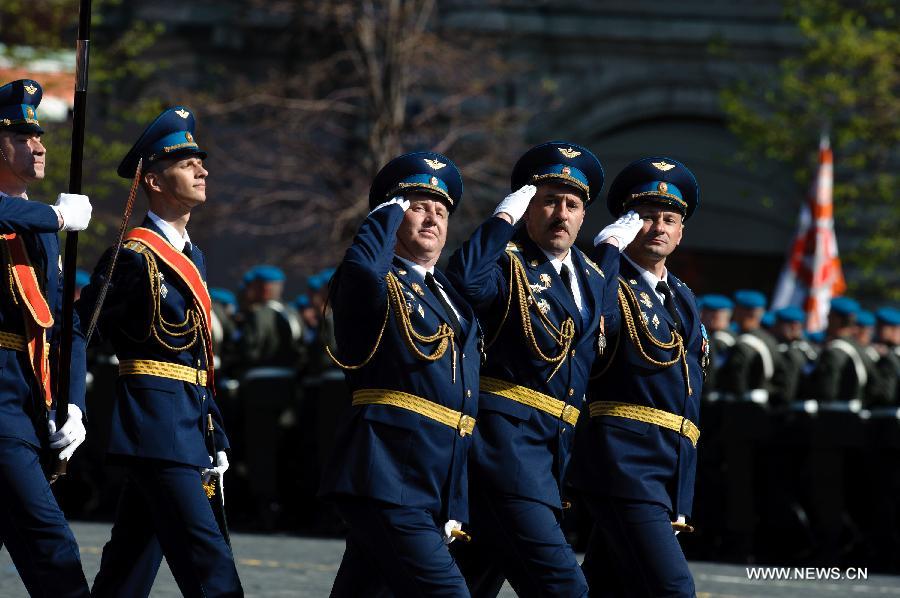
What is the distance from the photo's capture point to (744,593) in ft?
37.5

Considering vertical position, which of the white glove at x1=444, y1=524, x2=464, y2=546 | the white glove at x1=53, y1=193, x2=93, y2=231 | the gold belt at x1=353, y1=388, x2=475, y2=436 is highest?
the white glove at x1=53, y1=193, x2=93, y2=231

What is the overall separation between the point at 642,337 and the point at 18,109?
8.00 feet

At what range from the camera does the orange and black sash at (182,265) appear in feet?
24.2

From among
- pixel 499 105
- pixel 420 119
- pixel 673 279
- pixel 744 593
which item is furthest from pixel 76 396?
pixel 499 105

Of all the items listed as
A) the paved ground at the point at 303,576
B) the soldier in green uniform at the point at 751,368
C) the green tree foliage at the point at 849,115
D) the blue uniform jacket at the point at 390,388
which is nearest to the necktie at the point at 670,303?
the blue uniform jacket at the point at 390,388

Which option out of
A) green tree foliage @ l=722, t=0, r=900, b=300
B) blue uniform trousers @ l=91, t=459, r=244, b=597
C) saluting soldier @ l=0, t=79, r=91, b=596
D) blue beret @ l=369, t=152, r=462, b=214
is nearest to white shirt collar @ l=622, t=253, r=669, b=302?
blue beret @ l=369, t=152, r=462, b=214

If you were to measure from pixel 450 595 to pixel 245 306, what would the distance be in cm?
926

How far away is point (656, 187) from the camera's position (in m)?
7.96

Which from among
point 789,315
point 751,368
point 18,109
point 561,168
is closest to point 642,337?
point 561,168

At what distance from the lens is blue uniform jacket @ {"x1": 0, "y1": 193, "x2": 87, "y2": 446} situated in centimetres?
680

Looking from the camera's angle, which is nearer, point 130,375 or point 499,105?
point 130,375

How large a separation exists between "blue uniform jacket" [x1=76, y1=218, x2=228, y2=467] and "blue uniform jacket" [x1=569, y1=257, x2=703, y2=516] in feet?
4.76

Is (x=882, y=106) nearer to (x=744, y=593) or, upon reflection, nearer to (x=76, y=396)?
→ (x=744, y=593)

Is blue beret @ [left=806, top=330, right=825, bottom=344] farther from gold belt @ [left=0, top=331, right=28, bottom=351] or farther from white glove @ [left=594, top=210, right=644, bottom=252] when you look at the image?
gold belt @ [left=0, top=331, right=28, bottom=351]
